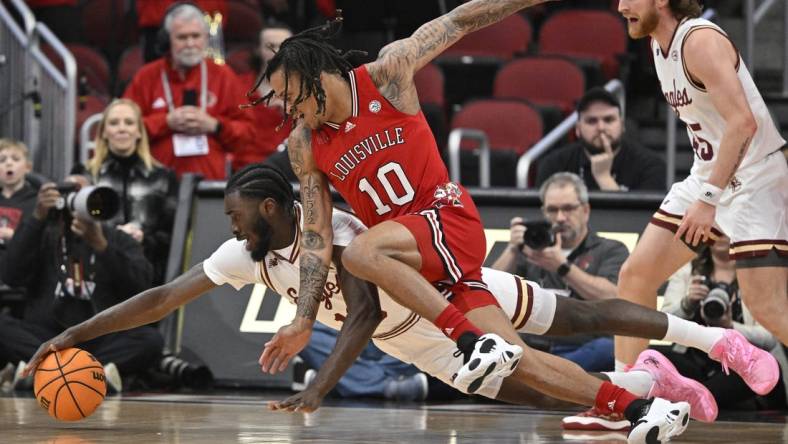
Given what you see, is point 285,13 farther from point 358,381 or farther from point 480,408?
point 480,408

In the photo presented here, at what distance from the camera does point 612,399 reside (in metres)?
5.58

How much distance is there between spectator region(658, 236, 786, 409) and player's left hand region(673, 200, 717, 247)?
2.05 meters

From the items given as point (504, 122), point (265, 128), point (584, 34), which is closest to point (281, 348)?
point (265, 128)

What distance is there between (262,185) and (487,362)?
145 cm

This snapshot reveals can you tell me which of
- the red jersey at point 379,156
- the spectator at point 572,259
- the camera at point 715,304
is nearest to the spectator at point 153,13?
the spectator at point 572,259

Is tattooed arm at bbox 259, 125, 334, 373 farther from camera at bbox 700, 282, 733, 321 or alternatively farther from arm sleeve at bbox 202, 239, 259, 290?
camera at bbox 700, 282, 733, 321

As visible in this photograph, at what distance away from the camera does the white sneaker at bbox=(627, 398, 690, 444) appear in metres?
5.34

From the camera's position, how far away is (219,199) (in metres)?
9.86

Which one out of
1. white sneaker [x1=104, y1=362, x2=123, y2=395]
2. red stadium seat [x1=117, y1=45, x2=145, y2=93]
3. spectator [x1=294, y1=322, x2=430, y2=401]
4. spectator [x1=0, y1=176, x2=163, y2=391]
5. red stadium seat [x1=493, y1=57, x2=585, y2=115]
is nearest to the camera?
spectator [x1=294, y1=322, x2=430, y2=401]

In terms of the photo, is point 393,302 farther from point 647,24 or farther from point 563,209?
point 563,209

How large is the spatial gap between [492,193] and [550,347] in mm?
1162

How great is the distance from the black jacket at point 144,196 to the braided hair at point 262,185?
3.56m

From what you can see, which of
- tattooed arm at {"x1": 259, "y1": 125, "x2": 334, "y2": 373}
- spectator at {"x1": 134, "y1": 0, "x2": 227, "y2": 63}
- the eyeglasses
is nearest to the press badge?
spectator at {"x1": 134, "y1": 0, "x2": 227, "y2": 63}

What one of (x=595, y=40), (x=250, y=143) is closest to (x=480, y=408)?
(x=250, y=143)
